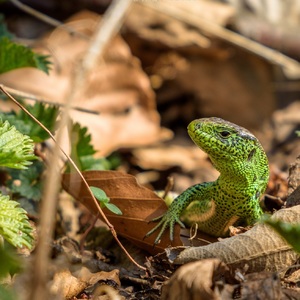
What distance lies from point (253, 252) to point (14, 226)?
3.79 feet

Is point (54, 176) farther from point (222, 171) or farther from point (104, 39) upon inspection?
point (222, 171)

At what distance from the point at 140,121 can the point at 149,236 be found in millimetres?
3871

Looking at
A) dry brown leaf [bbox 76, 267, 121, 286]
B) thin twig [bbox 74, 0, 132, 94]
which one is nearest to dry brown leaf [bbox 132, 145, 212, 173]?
dry brown leaf [bbox 76, 267, 121, 286]

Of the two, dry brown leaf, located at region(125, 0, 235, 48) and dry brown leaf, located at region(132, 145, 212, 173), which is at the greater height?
dry brown leaf, located at region(125, 0, 235, 48)

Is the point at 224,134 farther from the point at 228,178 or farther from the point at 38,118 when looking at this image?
the point at 38,118

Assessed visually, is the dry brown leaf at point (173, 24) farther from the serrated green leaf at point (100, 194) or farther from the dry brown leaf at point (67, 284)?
the dry brown leaf at point (67, 284)

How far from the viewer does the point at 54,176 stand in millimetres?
1828

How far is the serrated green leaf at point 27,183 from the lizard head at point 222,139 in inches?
44.7

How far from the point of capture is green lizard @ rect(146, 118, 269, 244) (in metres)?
3.80

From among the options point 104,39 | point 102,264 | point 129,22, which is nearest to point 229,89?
point 129,22

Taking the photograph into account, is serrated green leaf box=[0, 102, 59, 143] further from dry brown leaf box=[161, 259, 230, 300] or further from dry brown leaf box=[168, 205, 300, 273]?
dry brown leaf box=[161, 259, 230, 300]

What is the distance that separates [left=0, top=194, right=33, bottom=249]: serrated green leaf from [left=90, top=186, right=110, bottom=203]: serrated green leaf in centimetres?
60

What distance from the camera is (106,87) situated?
7508 mm

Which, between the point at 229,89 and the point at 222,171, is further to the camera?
the point at 229,89
